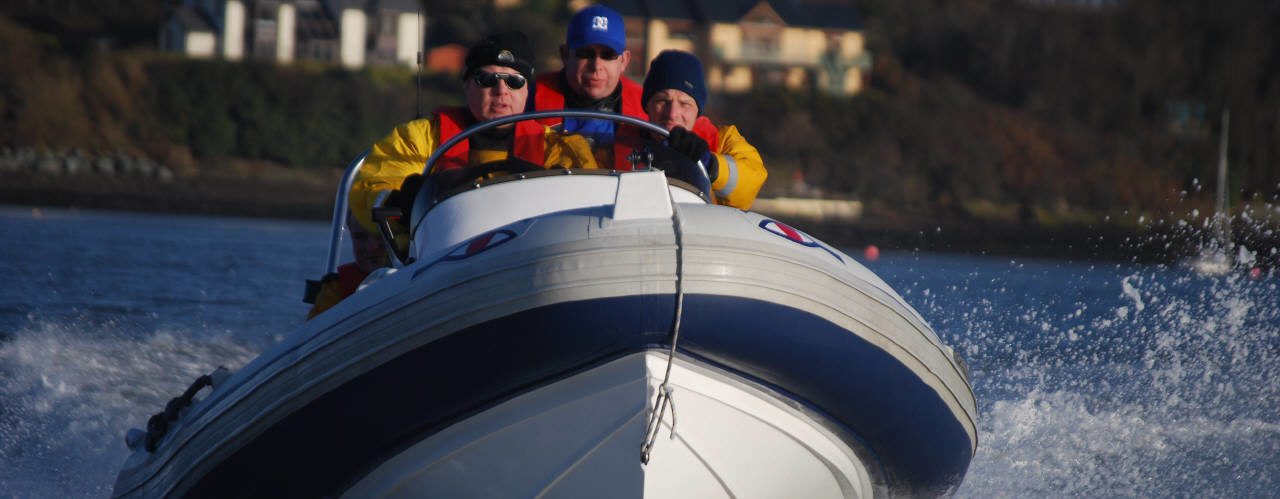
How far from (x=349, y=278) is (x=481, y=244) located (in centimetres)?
134

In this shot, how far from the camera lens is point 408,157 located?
3936 millimetres

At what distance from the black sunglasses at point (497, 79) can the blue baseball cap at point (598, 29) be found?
0.45 metres

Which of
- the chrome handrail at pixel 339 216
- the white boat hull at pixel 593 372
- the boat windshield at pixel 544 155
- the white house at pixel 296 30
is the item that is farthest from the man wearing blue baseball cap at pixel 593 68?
the white house at pixel 296 30

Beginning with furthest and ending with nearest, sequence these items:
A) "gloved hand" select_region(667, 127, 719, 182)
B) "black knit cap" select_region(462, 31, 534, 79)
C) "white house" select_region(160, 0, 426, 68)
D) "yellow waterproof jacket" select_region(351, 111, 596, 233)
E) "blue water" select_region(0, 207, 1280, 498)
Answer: "white house" select_region(160, 0, 426, 68) → "blue water" select_region(0, 207, 1280, 498) → "black knit cap" select_region(462, 31, 534, 79) → "yellow waterproof jacket" select_region(351, 111, 596, 233) → "gloved hand" select_region(667, 127, 719, 182)

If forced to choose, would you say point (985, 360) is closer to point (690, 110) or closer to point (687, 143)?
point (690, 110)

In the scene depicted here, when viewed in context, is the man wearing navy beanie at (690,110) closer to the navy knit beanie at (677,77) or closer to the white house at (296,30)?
the navy knit beanie at (677,77)

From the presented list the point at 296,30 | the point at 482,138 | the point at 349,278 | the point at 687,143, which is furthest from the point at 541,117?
the point at 296,30

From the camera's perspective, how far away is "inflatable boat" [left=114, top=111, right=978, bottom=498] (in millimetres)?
2826

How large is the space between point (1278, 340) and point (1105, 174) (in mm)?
13095

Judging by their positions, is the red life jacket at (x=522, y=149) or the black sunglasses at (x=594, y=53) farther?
the black sunglasses at (x=594, y=53)

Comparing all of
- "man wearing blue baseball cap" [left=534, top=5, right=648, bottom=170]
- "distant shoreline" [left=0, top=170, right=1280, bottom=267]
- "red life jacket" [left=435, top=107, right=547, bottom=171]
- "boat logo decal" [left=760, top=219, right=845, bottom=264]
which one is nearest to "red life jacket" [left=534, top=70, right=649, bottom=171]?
"man wearing blue baseball cap" [left=534, top=5, right=648, bottom=170]

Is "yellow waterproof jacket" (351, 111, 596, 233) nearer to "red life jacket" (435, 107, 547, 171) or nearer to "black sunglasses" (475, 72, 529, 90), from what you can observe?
"red life jacket" (435, 107, 547, 171)

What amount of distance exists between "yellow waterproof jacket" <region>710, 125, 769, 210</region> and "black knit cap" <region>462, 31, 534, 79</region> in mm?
567

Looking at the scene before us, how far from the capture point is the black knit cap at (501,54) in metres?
3.96
